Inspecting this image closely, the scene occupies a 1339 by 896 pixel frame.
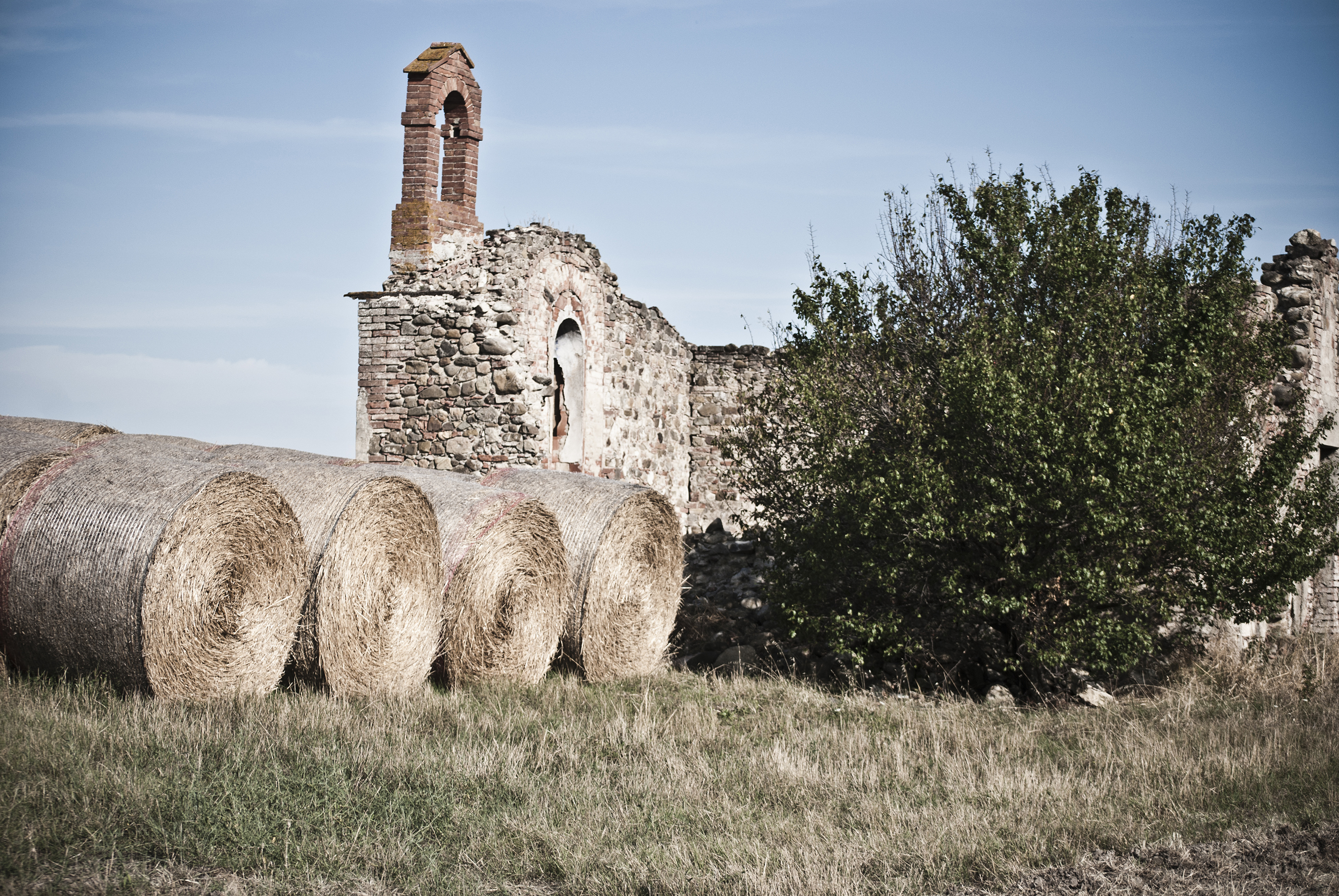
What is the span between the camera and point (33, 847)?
3.81 metres

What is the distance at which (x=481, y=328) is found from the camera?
35.8ft

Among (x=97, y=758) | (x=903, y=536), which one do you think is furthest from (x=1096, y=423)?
(x=97, y=758)

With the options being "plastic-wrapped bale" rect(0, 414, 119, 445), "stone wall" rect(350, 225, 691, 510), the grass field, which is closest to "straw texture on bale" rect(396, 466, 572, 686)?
the grass field

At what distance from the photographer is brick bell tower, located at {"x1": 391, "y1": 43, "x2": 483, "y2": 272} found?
11062mm

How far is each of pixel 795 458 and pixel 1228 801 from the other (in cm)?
452

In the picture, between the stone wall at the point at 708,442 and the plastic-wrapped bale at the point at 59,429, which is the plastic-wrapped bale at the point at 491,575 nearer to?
the plastic-wrapped bale at the point at 59,429

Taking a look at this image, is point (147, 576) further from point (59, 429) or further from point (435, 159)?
point (435, 159)

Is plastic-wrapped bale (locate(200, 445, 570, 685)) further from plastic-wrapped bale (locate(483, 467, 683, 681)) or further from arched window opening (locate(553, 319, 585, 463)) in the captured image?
arched window opening (locate(553, 319, 585, 463))

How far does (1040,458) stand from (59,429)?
22.0 feet

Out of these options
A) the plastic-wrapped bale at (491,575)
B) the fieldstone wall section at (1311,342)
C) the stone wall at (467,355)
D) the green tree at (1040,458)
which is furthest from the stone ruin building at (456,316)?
the fieldstone wall section at (1311,342)

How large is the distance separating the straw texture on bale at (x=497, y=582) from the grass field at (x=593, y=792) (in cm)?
34

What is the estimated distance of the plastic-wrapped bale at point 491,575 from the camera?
7141 millimetres

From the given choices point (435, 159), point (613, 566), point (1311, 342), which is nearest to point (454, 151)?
point (435, 159)

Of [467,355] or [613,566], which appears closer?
[613,566]
